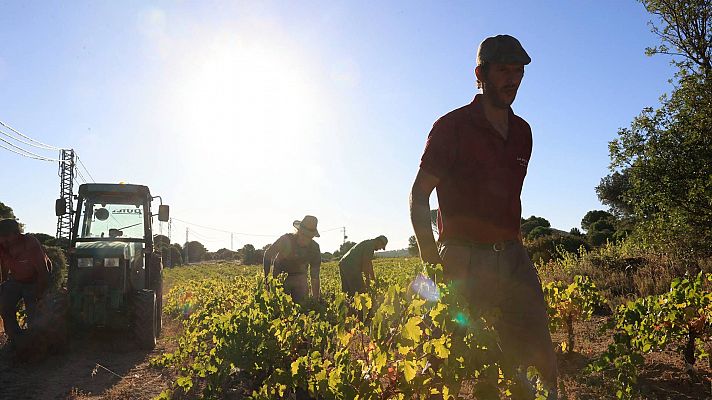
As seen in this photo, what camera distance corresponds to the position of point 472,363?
1956mm

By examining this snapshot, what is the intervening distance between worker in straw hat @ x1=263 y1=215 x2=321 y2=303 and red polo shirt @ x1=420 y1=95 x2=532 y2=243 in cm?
432

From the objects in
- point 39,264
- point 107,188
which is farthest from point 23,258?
point 107,188

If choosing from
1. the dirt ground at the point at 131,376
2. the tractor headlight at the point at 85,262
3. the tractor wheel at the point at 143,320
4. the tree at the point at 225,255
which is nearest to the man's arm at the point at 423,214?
the dirt ground at the point at 131,376

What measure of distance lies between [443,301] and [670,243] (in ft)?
36.3

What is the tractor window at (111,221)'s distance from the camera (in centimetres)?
802

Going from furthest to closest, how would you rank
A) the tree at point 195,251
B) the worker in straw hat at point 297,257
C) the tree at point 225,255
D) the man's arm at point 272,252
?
the tree at point 195,251
the tree at point 225,255
the man's arm at point 272,252
the worker in straw hat at point 297,257

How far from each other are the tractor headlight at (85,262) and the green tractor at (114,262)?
0.04 ft

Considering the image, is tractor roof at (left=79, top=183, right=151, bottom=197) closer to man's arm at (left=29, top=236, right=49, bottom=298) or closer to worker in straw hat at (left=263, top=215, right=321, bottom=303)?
man's arm at (left=29, top=236, right=49, bottom=298)

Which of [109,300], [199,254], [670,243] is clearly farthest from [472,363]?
[199,254]

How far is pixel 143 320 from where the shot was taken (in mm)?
7188

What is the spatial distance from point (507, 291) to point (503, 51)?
1.08m

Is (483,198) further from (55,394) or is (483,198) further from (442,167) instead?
(55,394)

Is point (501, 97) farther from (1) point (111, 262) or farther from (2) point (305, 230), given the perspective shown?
(1) point (111, 262)

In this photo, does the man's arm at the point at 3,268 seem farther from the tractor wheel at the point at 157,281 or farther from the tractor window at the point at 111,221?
the tractor wheel at the point at 157,281
